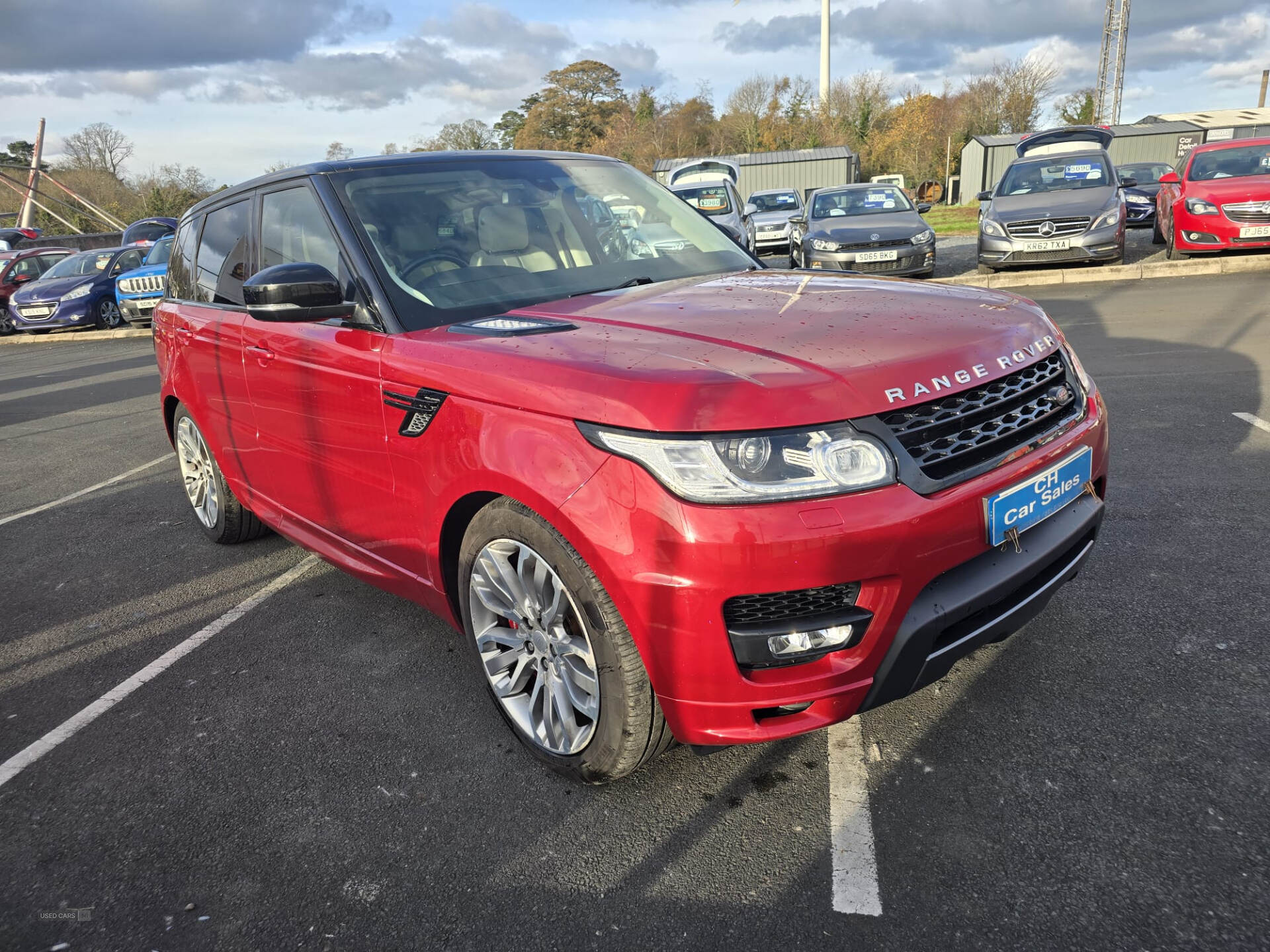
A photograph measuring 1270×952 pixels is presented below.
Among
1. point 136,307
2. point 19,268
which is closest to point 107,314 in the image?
point 136,307

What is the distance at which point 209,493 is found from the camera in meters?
4.73

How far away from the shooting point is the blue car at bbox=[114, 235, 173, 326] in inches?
657

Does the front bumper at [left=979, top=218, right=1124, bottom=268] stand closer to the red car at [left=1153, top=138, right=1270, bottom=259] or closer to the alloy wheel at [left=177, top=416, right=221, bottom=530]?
the red car at [left=1153, top=138, right=1270, bottom=259]

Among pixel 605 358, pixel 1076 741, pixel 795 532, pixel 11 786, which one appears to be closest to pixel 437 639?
pixel 11 786

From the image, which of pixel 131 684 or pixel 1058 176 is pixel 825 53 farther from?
pixel 131 684

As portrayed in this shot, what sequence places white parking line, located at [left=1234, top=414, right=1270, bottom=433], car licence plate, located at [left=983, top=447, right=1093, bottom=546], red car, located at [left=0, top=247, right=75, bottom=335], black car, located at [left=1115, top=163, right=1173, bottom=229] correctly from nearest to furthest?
car licence plate, located at [left=983, top=447, right=1093, bottom=546] < white parking line, located at [left=1234, top=414, right=1270, bottom=433] < black car, located at [left=1115, top=163, right=1173, bottom=229] < red car, located at [left=0, top=247, right=75, bottom=335]

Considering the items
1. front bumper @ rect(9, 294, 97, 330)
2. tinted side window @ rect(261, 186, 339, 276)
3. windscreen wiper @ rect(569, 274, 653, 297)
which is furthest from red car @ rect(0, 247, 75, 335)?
windscreen wiper @ rect(569, 274, 653, 297)

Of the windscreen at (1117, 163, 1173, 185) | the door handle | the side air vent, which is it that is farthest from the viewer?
the windscreen at (1117, 163, 1173, 185)

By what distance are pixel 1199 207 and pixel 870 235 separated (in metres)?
4.34

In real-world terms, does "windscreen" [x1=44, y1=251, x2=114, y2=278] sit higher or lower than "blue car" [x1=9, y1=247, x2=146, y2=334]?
higher

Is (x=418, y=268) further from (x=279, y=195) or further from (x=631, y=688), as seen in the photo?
(x=631, y=688)

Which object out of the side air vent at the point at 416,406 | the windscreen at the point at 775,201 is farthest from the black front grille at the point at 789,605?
the windscreen at the point at 775,201

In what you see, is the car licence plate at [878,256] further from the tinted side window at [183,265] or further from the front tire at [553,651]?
the front tire at [553,651]

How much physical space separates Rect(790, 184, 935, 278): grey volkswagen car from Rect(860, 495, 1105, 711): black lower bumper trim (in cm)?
1099
